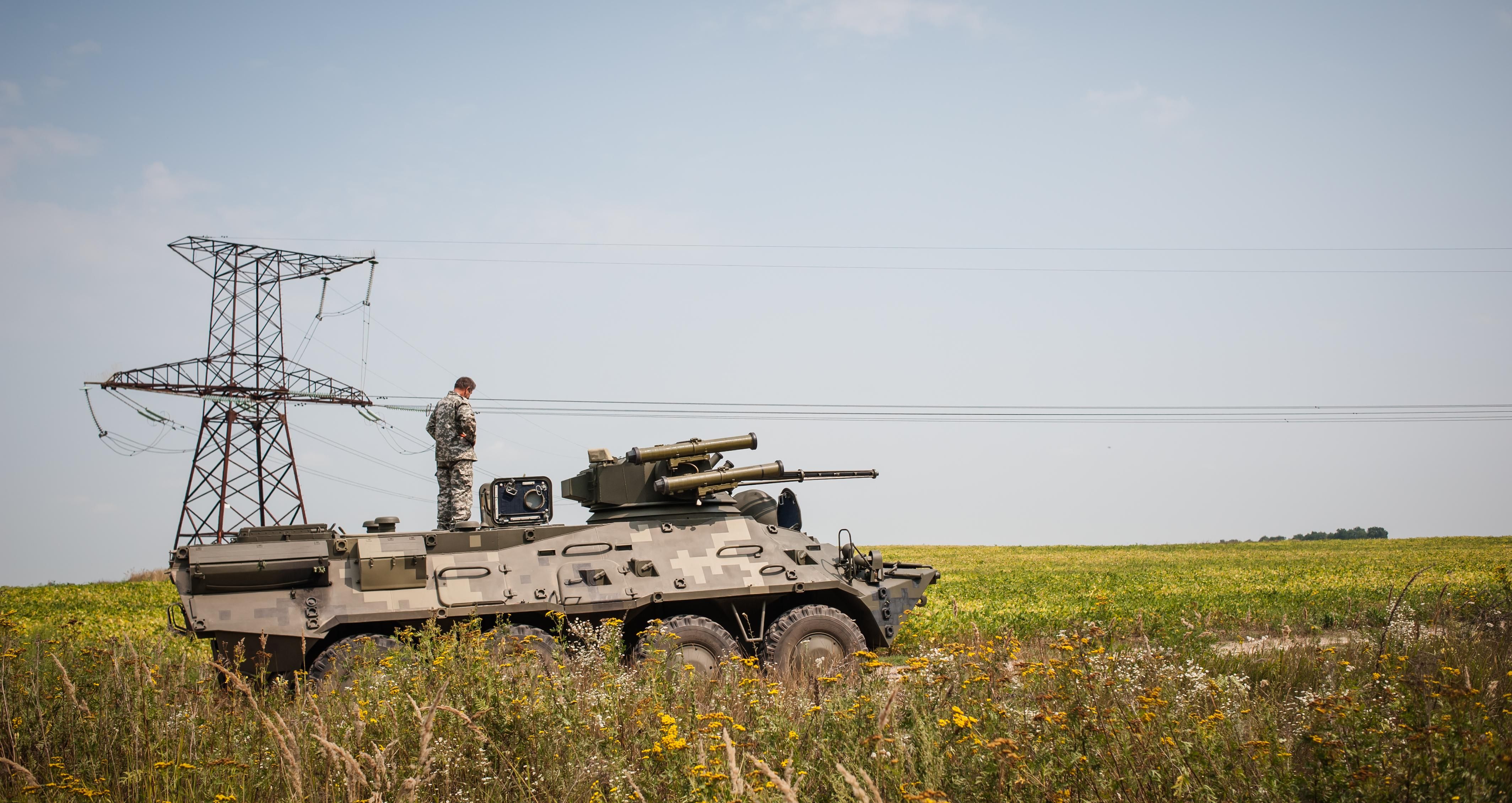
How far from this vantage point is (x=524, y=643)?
24.6 ft

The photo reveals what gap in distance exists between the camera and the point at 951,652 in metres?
6.88

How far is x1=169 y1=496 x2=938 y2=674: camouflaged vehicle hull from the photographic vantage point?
9172mm

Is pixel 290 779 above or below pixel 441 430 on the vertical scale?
below

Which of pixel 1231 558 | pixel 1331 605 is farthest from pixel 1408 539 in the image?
pixel 1331 605

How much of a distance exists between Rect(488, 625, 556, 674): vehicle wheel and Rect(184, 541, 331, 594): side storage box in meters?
1.75

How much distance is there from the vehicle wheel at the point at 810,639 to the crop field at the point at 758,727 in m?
0.99

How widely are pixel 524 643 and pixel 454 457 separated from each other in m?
4.36


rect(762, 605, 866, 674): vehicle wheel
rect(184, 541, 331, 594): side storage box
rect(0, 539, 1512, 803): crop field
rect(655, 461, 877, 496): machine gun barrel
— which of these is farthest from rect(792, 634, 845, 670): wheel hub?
rect(184, 541, 331, 594): side storage box

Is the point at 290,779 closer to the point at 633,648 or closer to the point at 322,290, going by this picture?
the point at 633,648

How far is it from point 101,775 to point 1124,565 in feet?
107

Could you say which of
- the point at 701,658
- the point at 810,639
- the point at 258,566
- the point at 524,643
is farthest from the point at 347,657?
the point at 810,639

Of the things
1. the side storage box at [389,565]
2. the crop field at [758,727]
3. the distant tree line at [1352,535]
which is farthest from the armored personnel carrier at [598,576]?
the distant tree line at [1352,535]

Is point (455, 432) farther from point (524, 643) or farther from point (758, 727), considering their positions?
point (758, 727)

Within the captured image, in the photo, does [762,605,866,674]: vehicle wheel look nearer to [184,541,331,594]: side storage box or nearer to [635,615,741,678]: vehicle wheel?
[635,615,741,678]: vehicle wheel
